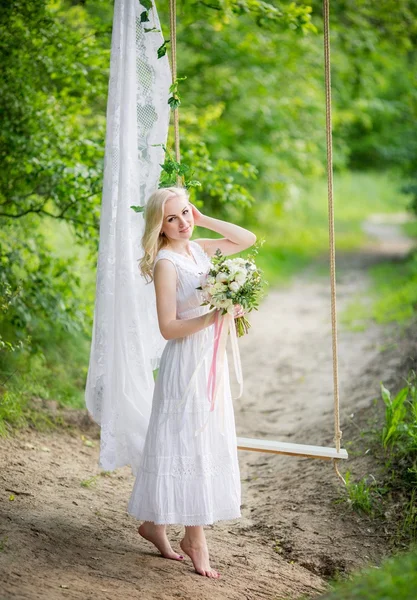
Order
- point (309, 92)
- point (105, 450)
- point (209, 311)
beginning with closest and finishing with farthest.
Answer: point (209, 311) → point (105, 450) → point (309, 92)

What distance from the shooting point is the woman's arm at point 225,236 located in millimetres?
3699

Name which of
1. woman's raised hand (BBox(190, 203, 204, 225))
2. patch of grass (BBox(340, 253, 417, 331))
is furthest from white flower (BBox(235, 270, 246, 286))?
patch of grass (BBox(340, 253, 417, 331))

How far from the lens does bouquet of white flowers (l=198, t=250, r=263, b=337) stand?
318 cm

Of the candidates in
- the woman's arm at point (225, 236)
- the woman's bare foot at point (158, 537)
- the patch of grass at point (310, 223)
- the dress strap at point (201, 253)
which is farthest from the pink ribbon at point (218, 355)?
the patch of grass at point (310, 223)

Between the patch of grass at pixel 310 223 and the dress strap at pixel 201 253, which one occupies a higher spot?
A: the patch of grass at pixel 310 223

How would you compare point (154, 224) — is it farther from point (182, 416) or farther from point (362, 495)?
point (362, 495)

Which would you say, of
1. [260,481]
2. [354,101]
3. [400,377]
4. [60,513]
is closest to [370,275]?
[354,101]

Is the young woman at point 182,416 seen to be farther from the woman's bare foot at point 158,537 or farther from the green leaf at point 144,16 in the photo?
the green leaf at point 144,16

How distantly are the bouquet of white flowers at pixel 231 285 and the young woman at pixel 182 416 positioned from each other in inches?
Result: 5.2

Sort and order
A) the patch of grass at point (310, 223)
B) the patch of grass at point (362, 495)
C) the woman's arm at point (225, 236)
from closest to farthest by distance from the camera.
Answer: the woman's arm at point (225, 236) → the patch of grass at point (362, 495) → the patch of grass at point (310, 223)

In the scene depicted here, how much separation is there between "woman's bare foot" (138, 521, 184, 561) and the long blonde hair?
4.20ft

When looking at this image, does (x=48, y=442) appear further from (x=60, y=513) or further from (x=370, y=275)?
(x=370, y=275)

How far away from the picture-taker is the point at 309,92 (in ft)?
39.2

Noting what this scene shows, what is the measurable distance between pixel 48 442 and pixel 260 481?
1477 mm
